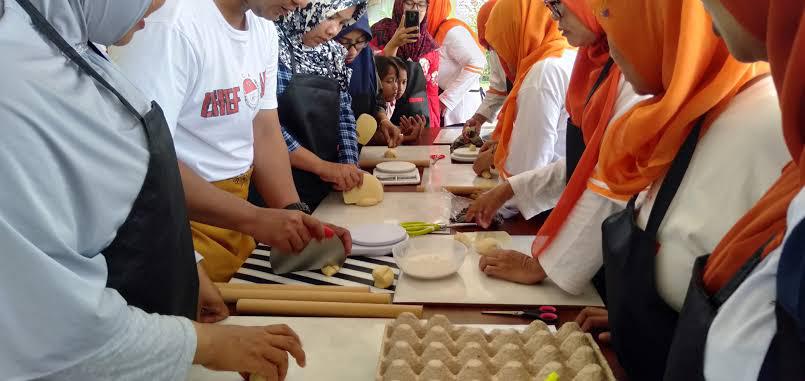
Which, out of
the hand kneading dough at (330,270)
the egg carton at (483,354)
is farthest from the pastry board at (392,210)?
the egg carton at (483,354)

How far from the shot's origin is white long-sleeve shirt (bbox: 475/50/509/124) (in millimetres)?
2979

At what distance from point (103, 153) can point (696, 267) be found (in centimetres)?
78

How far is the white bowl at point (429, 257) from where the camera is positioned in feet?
4.38

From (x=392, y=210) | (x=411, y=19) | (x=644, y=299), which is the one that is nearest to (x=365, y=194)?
(x=392, y=210)

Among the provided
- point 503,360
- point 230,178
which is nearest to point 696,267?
point 503,360

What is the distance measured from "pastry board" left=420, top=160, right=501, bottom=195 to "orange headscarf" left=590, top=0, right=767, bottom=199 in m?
0.91

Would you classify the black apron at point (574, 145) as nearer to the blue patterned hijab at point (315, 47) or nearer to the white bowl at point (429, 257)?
the white bowl at point (429, 257)

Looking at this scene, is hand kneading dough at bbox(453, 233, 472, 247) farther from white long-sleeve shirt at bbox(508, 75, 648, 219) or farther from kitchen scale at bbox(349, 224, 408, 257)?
white long-sleeve shirt at bbox(508, 75, 648, 219)

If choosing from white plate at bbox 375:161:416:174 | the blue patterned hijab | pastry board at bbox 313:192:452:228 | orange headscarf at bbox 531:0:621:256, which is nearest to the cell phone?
the blue patterned hijab

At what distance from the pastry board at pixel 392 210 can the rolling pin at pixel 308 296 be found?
53 centimetres

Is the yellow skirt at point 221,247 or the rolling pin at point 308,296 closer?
the rolling pin at point 308,296

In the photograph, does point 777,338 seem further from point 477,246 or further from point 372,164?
point 372,164

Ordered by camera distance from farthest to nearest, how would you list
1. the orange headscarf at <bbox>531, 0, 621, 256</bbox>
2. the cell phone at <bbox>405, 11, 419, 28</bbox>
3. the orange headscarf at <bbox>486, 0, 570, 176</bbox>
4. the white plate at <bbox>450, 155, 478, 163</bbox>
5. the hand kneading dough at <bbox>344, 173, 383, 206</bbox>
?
the cell phone at <bbox>405, 11, 419, 28</bbox>
the white plate at <bbox>450, 155, 478, 163</bbox>
the orange headscarf at <bbox>486, 0, 570, 176</bbox>
the hand kneading dough at <bbox>344, 173, 383, 206</bbox>
the orange headscarf at <bbox>531, 0, 621, 256</bbox>

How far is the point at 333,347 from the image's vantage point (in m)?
1.08
